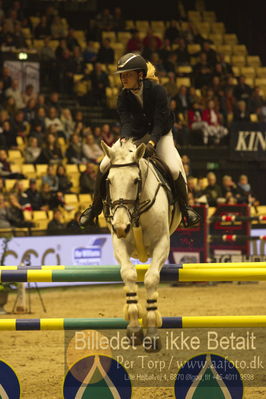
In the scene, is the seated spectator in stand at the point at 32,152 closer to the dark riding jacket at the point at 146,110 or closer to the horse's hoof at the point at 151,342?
the dark riding jacket at the point at 146,110

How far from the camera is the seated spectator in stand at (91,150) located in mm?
18312

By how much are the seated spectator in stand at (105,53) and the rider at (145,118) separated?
14.1 meters

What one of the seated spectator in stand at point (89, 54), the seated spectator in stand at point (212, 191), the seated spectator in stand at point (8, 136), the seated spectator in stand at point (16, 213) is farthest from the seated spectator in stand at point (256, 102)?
the seated spectator in stand at point (16, 213)

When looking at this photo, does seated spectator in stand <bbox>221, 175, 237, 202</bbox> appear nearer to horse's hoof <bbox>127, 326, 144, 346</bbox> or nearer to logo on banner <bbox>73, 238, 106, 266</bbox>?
logo on banner <bbox>73, 238, 106, 266</bbox>

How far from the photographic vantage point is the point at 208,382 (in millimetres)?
6379

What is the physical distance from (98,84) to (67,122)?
2.17 meters

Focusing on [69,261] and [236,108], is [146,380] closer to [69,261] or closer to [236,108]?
[69,261]

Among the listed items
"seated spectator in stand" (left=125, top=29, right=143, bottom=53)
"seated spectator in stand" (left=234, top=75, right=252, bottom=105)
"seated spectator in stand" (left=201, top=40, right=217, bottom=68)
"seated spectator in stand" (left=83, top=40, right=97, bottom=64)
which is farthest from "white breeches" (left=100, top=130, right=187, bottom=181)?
"seated spectator in stand" (left=201, top=40, right=217, bottom=68)

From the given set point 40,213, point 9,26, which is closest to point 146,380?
point 40,213

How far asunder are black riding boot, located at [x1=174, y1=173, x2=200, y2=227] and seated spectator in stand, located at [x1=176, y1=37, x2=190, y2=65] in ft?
52.3

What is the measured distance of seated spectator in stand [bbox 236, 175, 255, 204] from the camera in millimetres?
18641

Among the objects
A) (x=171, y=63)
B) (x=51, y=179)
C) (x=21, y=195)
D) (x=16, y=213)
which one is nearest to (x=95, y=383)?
(x=16, y=213)

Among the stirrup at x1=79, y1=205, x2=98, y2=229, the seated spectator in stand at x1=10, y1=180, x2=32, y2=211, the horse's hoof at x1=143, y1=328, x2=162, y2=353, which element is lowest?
the horse's hoof at x1=143, y1=328, x2=162, y2=353

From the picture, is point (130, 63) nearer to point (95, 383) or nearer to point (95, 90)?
point (95, 383)
